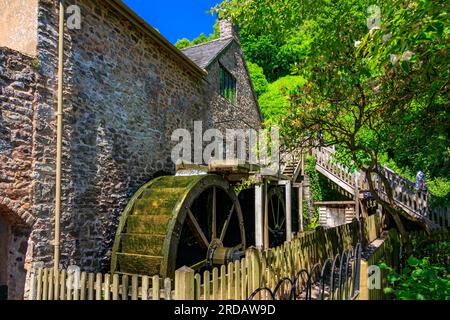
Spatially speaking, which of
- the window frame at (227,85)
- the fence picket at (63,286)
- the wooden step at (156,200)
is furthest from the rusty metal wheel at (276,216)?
the fence picket at (63,286)

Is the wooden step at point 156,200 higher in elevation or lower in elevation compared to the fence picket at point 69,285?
higher

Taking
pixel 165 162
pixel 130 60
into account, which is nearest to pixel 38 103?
pixel 130 60

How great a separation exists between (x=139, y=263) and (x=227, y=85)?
27.2 ft

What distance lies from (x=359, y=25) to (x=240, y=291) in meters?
5.11

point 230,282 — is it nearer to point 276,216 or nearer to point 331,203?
point 276,216

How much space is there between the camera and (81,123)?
237 inches

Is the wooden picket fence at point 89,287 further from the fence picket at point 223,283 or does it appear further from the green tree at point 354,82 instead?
the green tree at point 354,82

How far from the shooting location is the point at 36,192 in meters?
5.09

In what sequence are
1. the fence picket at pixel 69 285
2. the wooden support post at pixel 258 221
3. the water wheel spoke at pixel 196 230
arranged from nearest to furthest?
the fence picket at pixel 69 285
the water wheel spoke at pixel 196 230
the wooden support post at pixel 258 221

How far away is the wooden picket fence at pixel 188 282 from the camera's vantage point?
3936 mm

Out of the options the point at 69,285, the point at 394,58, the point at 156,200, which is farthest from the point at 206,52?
the point at 394,58

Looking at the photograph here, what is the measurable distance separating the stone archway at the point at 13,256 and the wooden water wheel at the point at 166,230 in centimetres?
162

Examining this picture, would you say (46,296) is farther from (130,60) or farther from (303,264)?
(130,60)

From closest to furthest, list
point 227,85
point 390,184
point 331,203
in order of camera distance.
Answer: point 390,184 < point 227,85 < point 331,203
